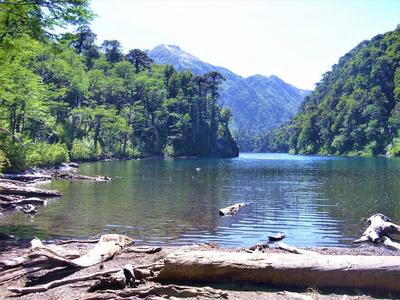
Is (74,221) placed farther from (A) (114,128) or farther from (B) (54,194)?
(A) (114,128)

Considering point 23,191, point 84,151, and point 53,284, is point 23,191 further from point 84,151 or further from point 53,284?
point 84,151

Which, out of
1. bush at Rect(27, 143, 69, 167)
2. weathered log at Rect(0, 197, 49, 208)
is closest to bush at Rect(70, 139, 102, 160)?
bush at Rect(27, 143, 69, 167)

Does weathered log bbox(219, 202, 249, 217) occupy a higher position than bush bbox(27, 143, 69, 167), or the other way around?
bush bbox(27, 143, 69, 167)

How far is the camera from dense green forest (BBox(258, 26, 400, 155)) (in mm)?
110875

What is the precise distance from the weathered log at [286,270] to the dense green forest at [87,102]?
10345 mm

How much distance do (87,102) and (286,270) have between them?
74.1 m

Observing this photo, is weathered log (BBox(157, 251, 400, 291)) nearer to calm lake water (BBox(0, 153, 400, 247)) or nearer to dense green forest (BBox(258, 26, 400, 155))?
calm lake water (BBox(0, 153, 400, 247))

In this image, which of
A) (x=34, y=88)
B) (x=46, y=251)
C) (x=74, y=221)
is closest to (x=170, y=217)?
(x=74, y=221)

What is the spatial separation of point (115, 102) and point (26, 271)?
87.4 metres

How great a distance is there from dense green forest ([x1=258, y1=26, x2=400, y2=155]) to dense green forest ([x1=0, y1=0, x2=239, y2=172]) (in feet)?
158

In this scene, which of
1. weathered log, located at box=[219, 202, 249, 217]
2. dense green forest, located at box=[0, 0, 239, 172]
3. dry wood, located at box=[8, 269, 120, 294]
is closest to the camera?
dry wood, located at box=[8, 269, 120, 294]

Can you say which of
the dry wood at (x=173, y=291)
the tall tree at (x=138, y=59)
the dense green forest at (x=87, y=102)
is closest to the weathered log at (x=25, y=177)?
the dense green forest at (x=87, y=102)

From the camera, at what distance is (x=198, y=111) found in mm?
113938

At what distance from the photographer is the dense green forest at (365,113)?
111 metres
